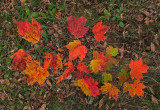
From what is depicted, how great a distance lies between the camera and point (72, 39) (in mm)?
2641

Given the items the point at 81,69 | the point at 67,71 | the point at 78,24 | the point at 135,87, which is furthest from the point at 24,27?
the point at 135,87

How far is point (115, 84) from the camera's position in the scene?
232 centimetres

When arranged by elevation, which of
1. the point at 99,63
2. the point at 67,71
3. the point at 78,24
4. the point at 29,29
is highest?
the point at 78,24

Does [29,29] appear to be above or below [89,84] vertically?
above

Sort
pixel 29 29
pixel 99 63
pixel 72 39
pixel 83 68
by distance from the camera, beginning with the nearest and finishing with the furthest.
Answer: pixel 29 29
pixel 99 63
pixel 83 68
pixel 72 39

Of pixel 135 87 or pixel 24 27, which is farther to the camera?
pixel 135 87

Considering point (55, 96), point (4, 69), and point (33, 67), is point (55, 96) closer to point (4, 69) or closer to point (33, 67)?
point (33, 67)

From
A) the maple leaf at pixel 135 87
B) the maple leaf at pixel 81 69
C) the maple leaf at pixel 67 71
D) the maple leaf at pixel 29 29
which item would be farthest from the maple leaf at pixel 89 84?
the maple leaf at pixel 29 29

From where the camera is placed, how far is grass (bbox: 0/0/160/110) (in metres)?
2.41

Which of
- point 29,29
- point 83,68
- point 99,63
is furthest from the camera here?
point 83,68

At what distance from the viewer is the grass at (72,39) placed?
7.90 feet

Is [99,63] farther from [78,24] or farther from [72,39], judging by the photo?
[72,39]

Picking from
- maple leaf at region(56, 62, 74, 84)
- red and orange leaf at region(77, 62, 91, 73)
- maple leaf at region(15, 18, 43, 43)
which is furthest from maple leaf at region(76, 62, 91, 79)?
maple leaf at region(15, 18, 43, 43)

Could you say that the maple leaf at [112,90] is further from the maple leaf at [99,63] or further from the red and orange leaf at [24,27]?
the red and orange leaf at [24,27]
